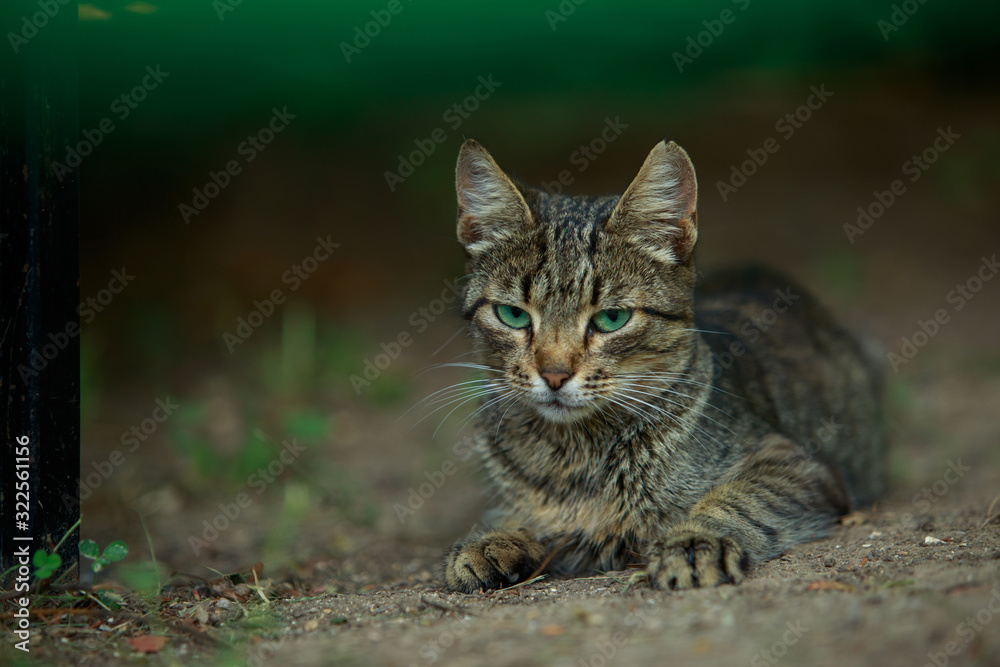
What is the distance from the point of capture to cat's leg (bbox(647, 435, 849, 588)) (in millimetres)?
2580

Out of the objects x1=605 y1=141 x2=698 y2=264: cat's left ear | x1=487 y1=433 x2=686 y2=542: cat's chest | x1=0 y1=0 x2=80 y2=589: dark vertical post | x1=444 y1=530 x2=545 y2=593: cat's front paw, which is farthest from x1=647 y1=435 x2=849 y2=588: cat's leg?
x1=0 y1=0 x2=80 y2=589: dark vertical post

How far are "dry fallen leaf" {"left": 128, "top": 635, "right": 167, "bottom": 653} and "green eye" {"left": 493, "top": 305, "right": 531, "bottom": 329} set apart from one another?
1550mm

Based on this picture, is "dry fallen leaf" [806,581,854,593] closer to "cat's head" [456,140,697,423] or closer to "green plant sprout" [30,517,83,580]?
"cat's head" [456,140,697,423]

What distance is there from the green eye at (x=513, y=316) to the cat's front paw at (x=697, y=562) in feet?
3.08

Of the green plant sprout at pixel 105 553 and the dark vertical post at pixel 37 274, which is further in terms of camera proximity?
the green plant sprout at pixel 105 553

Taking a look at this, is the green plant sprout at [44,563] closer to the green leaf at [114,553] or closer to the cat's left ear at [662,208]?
the green leaf at [114,553]

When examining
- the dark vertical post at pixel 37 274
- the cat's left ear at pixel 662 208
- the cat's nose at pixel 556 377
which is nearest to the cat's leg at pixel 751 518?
the cat's nose at pixel 556 377

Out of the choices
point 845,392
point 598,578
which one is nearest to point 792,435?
point 845,392

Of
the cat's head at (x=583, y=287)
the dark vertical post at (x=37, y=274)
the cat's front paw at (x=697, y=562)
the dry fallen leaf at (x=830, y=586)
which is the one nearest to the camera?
the dry fallen leaf at (x=830, y=586)

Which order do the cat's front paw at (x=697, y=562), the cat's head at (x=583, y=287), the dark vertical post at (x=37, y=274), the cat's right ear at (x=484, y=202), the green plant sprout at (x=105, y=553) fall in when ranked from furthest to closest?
the cat's right ear at (x=484, y=202)
the cat's head at (x=583, y=287)
the green plant sprout at (x=105, y=553)
the dark vertical post at (x=37, y=274)
the cat's front paw at (x=697, y=562)

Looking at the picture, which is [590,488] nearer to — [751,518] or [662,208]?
[751,518]

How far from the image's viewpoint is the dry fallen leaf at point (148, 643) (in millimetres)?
2367

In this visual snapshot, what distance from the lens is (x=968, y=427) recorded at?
5.04 m

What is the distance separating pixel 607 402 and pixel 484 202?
0.95m
